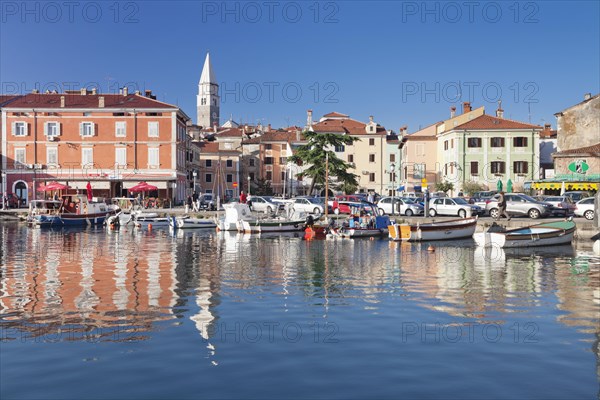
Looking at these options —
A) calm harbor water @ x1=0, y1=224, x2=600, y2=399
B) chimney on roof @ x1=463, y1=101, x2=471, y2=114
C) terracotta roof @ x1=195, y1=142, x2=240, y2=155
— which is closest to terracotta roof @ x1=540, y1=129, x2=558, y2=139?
chimney on roof @ x1=463, y1=101, x2=471, y2=114

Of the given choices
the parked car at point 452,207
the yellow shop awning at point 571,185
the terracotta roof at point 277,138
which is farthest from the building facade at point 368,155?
the parked car at point 452,207

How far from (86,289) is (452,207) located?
3416 centimetres

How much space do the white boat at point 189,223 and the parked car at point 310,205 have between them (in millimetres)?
7973

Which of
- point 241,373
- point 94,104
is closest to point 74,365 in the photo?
point 241,373

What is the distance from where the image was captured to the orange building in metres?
70.8

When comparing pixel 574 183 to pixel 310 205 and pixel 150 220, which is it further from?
pixel 150 220

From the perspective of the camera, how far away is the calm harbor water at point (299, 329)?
10.4 m

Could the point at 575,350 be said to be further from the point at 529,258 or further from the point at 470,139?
the point at 470,139

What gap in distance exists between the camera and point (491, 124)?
73.4 meters

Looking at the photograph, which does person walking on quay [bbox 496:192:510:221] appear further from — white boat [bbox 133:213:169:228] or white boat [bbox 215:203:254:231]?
white boat [bbox 133:213:169:228]

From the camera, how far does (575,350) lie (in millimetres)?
12398

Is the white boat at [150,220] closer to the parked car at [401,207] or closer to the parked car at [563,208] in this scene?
the parked car at [401,207]

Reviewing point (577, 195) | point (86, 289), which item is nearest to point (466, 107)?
point (577, 195)

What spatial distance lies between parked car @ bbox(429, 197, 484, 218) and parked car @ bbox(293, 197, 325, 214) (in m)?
9.06
